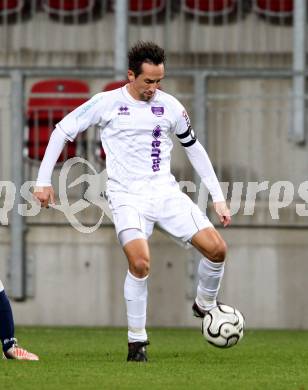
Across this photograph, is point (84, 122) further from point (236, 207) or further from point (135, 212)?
point (236, 207)

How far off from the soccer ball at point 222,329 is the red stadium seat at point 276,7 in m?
Answer: 6.55

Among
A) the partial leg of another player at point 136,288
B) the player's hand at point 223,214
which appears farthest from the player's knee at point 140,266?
the player's hand at point 223,214

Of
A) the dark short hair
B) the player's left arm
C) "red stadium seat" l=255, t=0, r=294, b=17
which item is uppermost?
"red stadium seat" l=255, t=0, r=294, b=17

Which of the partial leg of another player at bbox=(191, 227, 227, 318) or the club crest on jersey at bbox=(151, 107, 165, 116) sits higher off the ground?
the club crest on jersey at bbox=(151, 107, 165, 116)

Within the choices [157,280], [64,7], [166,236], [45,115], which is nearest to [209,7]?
[64,7]

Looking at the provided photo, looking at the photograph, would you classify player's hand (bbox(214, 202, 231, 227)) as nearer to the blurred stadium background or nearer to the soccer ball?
the soccer ball

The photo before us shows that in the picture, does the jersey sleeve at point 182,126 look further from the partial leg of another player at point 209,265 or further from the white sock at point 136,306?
the white sock at point 136,306

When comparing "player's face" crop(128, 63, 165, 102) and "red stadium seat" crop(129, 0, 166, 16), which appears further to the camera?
"red stadium seat" crop(129, 0, 166, 16)

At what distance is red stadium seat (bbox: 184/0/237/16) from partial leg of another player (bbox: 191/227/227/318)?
20.6 feet

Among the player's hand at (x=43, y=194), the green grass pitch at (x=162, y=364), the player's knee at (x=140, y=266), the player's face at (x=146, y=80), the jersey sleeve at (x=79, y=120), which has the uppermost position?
the player's face at (x=146, y=80)

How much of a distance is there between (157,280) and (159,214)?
4569mm

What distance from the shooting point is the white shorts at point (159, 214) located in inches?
385

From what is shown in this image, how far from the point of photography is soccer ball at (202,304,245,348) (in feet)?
31.8

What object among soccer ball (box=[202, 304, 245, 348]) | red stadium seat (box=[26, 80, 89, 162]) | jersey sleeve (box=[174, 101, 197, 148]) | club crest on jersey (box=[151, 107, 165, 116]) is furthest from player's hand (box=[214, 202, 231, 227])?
red stadium seat (box=[26, 80, 89, 162])
